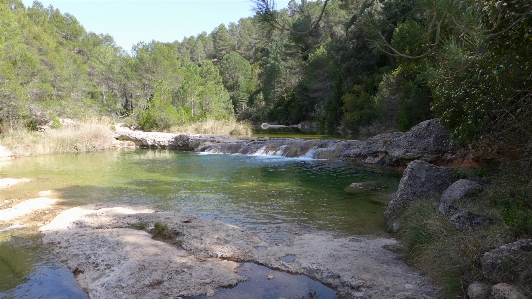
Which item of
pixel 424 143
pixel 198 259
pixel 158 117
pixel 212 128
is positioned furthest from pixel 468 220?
pixel 158 117

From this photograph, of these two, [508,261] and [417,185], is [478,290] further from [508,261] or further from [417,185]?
[417,185]

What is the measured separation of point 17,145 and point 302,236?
1786 cm

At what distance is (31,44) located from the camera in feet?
97.5

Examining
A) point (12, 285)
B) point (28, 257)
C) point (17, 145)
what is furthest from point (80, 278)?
point (17, 145)

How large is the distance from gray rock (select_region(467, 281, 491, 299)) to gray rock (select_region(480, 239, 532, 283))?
0.46 ft

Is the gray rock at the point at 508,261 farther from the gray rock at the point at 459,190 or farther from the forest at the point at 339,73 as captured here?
the gray rock at the point at 459,190

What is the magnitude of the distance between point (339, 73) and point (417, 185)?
27897 mm

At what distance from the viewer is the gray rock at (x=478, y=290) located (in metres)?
3.93

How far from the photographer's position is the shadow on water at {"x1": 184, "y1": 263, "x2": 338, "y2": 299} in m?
4.73

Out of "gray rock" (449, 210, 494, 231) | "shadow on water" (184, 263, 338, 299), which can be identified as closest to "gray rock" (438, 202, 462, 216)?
"gray rock" (449, 210, 494, 231)

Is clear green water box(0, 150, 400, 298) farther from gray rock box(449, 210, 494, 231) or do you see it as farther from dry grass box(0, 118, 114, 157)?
gray rock box(449, 210, 494, 231)

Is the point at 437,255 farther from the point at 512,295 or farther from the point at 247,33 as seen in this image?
the point at 247,33

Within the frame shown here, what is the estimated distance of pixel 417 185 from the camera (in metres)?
8.04

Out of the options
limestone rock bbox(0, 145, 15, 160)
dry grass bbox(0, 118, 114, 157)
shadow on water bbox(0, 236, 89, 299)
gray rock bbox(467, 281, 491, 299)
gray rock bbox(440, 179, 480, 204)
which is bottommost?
shadow on water bbox(0, 236, 89, 299)
